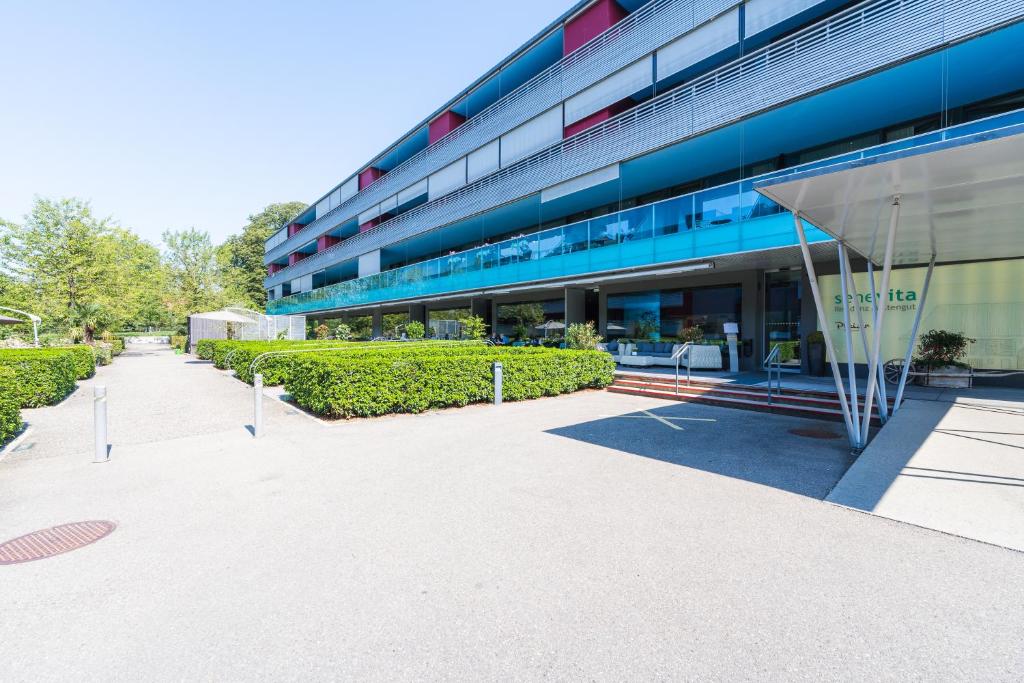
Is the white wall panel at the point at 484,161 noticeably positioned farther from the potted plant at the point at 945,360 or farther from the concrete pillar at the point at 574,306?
the potted plant at the point at 945,360

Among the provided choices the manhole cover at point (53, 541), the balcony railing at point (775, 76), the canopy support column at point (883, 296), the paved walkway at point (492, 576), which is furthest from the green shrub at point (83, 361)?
the canopy support column at point (883, 296)

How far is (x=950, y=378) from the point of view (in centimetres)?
1081

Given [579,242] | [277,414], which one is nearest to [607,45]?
[579,242]

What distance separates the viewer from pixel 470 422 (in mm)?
8789

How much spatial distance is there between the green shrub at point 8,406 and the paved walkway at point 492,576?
48.9 inches

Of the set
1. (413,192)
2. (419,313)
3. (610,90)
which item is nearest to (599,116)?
(610,90)

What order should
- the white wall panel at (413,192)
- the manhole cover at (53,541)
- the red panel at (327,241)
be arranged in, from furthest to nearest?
the red panel at (327,241) → the white wall panel at (413,192) → the manhole cover at (53,541)

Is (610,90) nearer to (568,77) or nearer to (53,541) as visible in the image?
(568,77)

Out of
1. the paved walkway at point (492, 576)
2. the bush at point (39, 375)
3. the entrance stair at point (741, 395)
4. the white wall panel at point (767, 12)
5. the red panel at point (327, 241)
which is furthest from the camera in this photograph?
the red panel at point (327, 241)

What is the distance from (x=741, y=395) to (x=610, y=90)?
12.4m

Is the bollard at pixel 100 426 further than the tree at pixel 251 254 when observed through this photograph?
No

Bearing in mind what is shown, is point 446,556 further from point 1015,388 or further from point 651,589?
point 1015,388

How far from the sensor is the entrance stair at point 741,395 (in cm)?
908

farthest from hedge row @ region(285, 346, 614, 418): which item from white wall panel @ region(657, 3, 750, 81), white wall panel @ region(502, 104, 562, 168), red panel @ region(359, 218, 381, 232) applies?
red panel @ region(359, 218, 381, 232)
